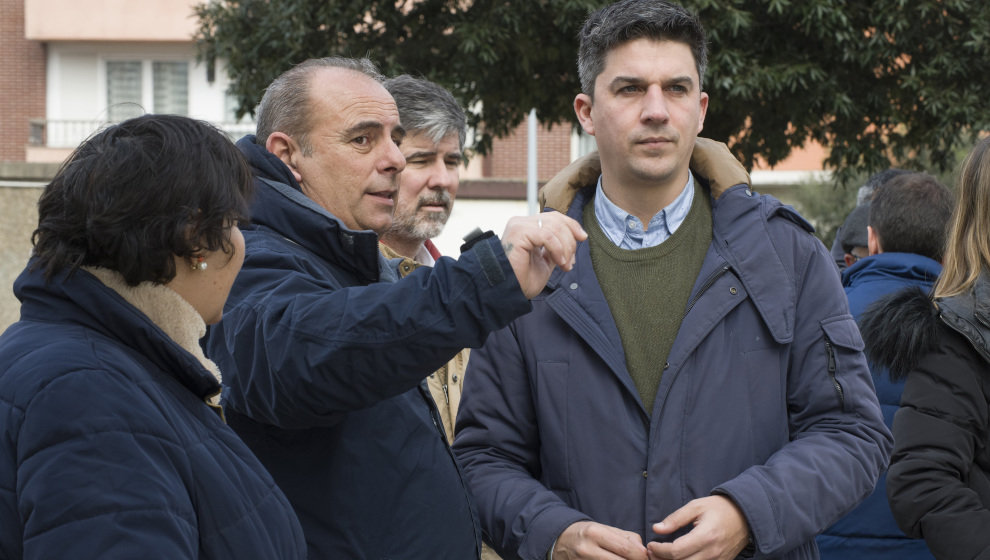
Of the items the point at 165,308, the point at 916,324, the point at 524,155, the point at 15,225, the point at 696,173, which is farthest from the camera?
the point at 524,155

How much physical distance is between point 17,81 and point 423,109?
837 inches

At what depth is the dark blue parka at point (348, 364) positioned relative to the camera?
6.04 ft

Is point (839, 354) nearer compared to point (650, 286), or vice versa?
point (839, 354)

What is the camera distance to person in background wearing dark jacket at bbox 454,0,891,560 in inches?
94.4

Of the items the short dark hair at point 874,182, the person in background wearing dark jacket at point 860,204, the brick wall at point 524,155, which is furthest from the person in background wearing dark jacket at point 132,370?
the brick wall at point 524,155

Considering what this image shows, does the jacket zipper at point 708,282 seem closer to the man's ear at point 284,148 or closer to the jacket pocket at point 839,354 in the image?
the jacket pocket at point 839,354

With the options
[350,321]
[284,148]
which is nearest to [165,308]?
[350,321]

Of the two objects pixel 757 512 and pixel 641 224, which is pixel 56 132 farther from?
pixel 757 512

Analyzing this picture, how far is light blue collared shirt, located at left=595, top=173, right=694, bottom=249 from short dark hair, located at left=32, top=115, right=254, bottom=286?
121 centimetres

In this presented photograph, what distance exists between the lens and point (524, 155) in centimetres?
2017

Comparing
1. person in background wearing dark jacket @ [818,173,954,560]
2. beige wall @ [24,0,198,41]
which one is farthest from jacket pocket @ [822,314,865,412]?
beige wall @ [24,0,198,41]

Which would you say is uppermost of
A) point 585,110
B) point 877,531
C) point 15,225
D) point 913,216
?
point 585,110

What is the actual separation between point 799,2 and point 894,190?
227 inches

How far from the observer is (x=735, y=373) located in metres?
2.49
